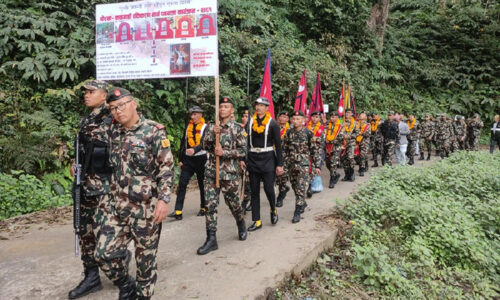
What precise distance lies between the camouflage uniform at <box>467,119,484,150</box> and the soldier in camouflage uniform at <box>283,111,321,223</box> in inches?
534

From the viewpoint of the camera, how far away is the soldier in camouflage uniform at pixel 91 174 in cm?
336

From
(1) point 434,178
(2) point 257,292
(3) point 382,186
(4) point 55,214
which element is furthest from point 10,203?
(1) point 434,178

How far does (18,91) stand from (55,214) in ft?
11.9

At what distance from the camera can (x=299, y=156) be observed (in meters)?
6.12

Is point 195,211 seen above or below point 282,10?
below

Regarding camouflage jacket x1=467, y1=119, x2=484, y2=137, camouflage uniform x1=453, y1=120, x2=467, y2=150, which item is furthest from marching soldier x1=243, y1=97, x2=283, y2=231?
camouflage jacket x1=467, y1=119, x2=484, y2=137

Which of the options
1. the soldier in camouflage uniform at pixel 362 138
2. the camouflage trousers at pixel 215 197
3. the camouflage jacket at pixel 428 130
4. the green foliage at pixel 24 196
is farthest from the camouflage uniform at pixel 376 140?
the green foliage at pixel 24 196

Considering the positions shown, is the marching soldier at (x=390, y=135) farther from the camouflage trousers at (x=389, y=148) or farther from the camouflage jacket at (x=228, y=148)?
the camouflage jacket at (x=228, y=148)

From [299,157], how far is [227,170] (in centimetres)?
190

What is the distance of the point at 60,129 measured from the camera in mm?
7582

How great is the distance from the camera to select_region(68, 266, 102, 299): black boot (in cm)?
333

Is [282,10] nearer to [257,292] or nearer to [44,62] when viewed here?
[44,62]

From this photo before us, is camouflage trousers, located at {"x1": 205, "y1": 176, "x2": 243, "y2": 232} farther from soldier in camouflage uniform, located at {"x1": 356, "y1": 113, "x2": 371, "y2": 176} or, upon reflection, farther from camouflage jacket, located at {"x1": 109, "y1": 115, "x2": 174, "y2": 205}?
soldier in camouflage uniform, located at {"x1": 356, "y1": 113, "x2": 371, "y2": 176}

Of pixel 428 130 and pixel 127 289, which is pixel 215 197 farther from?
pixel 428 130
